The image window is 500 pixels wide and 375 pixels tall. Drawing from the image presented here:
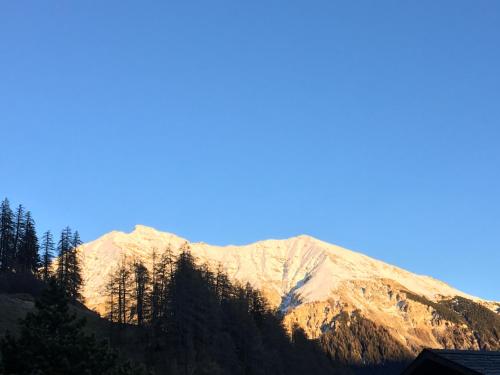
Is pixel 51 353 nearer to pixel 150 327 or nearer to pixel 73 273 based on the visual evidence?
pixel 150 327

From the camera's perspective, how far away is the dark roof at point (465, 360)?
1681cm

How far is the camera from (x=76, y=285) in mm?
102188

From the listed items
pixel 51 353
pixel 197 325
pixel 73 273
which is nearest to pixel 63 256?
pixel 73 273

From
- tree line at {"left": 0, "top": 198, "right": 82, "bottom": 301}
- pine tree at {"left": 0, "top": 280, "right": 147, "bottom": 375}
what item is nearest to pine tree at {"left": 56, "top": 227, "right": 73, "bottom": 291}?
tree line at {"left": 0, "top": 198, "right": 82, "bottom": 301}

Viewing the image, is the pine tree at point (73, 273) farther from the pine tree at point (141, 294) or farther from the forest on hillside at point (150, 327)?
the pine tree at point (141, 294)

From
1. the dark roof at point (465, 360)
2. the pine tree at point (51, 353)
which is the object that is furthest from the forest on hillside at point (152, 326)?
the dark roof at point (465, 360)

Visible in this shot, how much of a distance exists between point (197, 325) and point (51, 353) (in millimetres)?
52388

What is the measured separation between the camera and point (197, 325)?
3027 inches

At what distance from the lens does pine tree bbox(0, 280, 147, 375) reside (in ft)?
82.7

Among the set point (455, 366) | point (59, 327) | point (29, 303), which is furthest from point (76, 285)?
point (455, 366)

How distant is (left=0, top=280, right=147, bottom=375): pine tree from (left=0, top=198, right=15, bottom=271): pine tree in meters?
76.4

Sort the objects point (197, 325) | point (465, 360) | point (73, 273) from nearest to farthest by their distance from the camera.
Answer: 1. point (465, 360)
2. point (197, 325)
3. point (73, 273)

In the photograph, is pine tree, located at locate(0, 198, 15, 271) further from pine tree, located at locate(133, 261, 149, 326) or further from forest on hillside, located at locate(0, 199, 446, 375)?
pine tree, located at locate(133, 261, 149, 326)

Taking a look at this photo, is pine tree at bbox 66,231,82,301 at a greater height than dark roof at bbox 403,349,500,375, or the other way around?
pine tree at bbox 66,231,82,301
